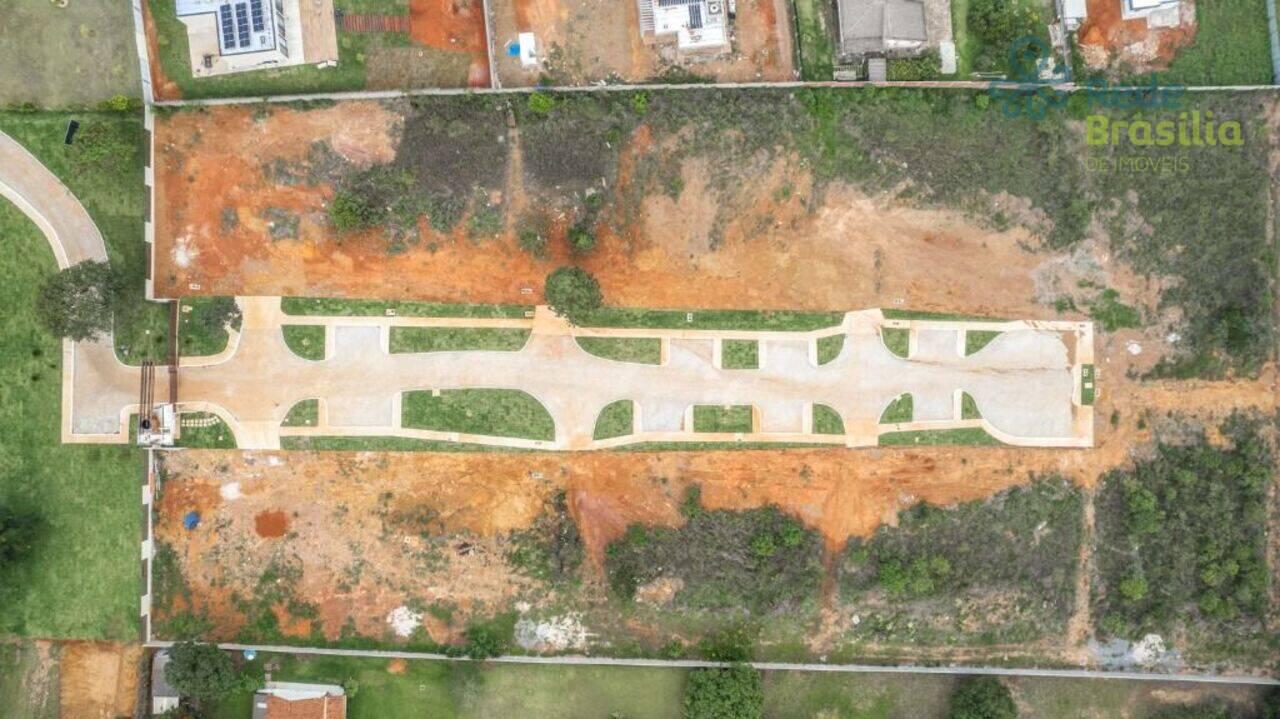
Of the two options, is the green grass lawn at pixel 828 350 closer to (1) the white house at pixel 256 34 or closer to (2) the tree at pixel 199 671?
(1) the white house at pixel 256 34

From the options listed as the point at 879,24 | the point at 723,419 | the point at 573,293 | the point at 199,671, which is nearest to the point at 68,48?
the point at 573,293

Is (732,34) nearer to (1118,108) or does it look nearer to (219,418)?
(1118,108)

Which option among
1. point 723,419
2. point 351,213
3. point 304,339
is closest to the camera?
point 351,213

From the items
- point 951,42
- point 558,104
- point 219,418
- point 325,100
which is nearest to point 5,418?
point 219,418

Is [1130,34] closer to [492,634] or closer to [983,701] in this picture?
[983,701]

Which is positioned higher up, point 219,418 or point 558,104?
point 558,104

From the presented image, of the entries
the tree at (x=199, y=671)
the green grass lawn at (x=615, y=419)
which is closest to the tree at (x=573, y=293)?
the green grass lawn at (x=615, y=419)
